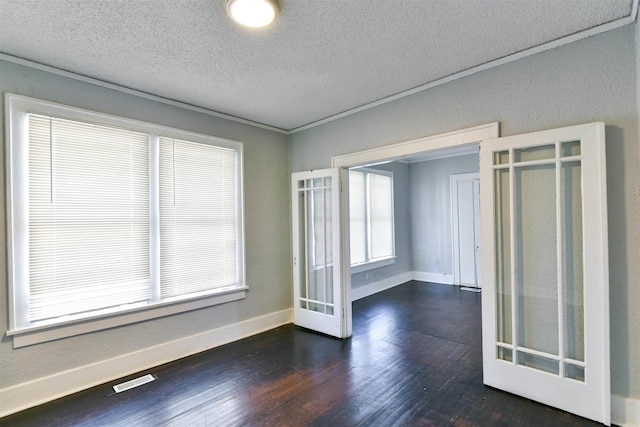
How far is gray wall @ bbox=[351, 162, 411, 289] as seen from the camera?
640cm

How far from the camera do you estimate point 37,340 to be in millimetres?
2410

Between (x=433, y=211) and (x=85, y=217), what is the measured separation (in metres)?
6.04

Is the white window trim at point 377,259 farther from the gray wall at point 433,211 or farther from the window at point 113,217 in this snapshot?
the window at point 113,217

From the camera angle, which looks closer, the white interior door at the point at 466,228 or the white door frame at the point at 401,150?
the white door frame at the point at 401,150

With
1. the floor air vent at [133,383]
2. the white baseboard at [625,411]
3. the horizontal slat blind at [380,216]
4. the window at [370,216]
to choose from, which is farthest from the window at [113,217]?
the white baseboard at [625,411]

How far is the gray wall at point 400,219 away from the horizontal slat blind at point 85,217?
4.36m

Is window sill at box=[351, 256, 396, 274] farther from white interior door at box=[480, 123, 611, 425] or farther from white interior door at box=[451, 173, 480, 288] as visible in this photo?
white interior door at box=[480, 123, 611, 425]

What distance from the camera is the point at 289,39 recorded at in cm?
216

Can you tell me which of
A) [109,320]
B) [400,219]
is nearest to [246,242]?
[109,320]

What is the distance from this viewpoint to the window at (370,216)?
5.58 metres

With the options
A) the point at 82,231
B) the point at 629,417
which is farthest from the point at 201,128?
the point at 629,417

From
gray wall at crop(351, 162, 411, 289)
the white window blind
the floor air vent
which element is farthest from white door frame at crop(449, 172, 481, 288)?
the floor air vent

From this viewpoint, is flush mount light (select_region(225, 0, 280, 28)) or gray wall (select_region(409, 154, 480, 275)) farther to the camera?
gray wall (select_region(409, 154, 480, 275))

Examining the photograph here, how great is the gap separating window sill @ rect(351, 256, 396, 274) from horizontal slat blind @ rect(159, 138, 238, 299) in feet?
7.71
